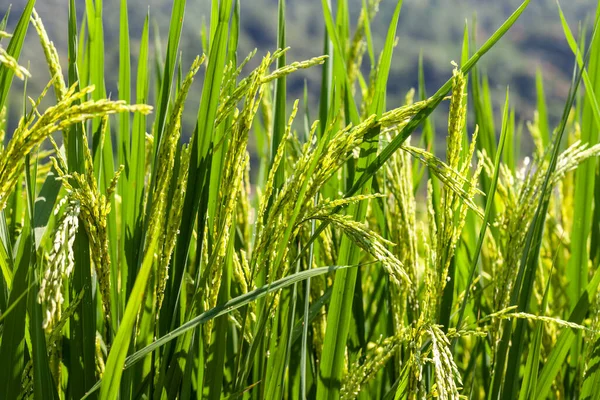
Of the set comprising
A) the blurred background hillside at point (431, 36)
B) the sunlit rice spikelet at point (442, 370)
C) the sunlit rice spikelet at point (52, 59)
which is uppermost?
the blurred background hillside at point (431, 36)

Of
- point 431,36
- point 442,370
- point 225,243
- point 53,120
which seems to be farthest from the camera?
point 431,36

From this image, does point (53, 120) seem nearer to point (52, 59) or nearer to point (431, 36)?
point (52, 59)

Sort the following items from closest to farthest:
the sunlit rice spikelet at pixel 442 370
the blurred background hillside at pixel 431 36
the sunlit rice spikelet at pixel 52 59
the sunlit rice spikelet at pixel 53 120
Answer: the sunlit rice spikelet at pixel 53 120, the sunlit rice spikelet at pixel 442 370, the sunlit rice spikelet at pixel 52 59, the blurred background hillside at pixel 431 36

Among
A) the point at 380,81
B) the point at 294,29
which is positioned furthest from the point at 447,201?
the point at 294,29

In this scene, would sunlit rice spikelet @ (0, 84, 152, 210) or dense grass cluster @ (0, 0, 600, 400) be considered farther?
dense grass cluster @ (0, 0, 600, 400)

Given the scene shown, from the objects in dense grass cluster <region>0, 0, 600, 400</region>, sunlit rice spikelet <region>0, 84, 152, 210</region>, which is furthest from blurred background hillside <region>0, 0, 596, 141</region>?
sunlit rice spikelet <region>0, 84, 152, 210</region>

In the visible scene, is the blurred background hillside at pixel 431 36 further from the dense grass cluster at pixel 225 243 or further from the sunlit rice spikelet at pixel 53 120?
the sunlit rice spikelet at pixel 53 120

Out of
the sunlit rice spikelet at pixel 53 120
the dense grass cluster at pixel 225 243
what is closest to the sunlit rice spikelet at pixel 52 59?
the dense grass cluster at pixel 225 243

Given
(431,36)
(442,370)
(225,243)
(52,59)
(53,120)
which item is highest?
(431,36)

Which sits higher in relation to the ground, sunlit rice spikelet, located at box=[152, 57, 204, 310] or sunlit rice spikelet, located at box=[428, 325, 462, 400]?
sunlit rice spikelet, located at box=[152, 57, 204, 310]

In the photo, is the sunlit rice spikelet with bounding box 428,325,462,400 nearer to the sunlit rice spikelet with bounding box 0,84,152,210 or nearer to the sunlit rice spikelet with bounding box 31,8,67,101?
the sunlit rice spikelet with bounding box 0,84,152,210

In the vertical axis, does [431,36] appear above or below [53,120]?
above

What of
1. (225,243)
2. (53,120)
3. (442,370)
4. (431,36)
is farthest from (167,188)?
(431,36)

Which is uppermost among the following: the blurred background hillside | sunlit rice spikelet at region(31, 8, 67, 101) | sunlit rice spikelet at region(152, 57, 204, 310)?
the blurred background hillside
